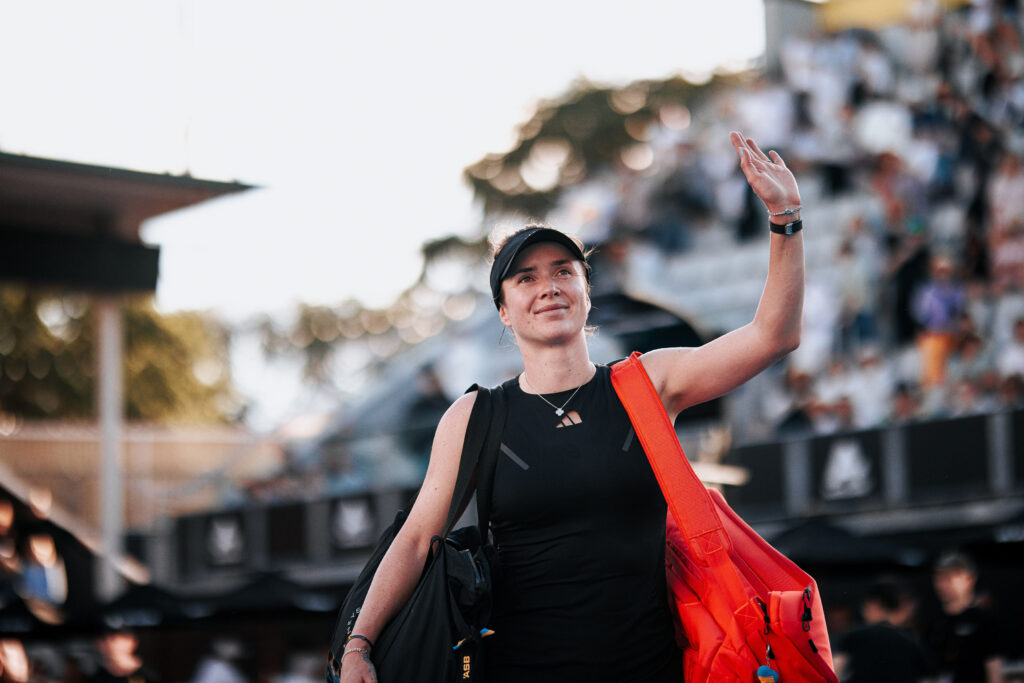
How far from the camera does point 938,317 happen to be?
13242 millimetres

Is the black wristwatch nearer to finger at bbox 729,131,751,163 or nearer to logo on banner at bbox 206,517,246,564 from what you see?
finger at bbox 729,131,751,163

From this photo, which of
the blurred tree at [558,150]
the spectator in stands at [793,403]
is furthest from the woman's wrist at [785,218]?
the blurred tree at [558,150]

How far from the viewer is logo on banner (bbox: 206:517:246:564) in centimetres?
1881

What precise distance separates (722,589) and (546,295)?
2.83 ft

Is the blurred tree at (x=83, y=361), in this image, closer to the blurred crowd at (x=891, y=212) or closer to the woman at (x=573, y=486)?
the blurred crowd at (x=891, y=212)

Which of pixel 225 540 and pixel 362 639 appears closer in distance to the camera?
pixel 362 639

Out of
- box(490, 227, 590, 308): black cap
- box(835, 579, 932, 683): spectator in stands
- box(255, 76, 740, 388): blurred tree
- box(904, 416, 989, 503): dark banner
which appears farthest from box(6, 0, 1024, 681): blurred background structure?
box(255, 76, 740, 388): blurred tree

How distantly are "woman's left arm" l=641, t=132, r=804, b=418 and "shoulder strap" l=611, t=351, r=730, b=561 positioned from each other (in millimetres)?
143

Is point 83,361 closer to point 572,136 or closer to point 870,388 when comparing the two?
point 572,136

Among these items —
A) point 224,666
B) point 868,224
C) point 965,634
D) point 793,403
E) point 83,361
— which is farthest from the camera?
point 83,361

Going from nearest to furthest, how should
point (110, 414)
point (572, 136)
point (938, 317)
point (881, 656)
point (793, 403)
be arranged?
A: point (881, 656) → point (938, 317) → point (793, 403) → point (110, 414) → point (572, 136)

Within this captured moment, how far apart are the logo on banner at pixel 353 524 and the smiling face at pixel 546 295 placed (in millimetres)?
13528

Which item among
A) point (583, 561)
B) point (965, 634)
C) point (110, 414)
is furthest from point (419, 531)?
point (110, 414)

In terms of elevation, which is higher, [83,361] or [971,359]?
[83,361]
